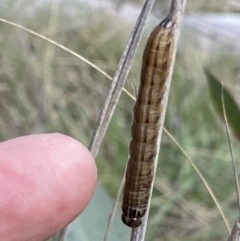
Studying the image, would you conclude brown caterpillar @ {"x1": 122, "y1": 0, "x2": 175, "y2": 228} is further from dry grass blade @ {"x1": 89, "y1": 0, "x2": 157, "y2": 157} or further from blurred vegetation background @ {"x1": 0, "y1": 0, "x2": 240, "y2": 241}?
blurred vegetation background @ {"x1": 0, "y1": 0, "x2": 240, "y2": 241}

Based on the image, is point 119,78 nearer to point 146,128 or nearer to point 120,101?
point 146,128

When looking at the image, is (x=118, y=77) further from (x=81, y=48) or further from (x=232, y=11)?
(x=232, y=11)

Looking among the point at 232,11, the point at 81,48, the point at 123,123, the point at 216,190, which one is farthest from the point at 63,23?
the point at 216,190

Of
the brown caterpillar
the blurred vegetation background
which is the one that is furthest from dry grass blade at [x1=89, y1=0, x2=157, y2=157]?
the blurred vegetation background

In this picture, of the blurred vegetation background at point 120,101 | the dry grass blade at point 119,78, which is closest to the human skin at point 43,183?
the dry grass blade at point 119,78

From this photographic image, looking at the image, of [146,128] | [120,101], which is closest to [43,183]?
[146,128]

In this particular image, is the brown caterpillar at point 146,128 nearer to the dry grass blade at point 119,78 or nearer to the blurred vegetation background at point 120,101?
the dry grass blade at point 119,78
